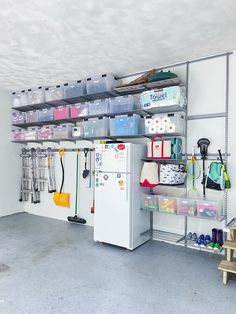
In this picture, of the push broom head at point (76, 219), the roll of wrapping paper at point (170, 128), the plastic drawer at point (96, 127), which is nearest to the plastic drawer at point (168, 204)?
the roll of wrapping paper at point (170, 128)

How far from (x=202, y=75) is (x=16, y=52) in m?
2.78

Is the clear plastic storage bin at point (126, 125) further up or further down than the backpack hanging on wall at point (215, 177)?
further up

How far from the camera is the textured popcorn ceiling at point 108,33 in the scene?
2.40m

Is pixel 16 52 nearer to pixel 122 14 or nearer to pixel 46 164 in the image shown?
pixel 122 14

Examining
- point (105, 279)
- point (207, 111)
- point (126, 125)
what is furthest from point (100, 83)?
point (105, 279)

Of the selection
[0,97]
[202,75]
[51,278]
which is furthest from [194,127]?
[0,97]

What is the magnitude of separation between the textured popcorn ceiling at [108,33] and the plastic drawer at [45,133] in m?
1.23

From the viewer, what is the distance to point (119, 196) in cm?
357

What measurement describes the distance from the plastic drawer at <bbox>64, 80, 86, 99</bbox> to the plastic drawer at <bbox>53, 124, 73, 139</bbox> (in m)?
0.58

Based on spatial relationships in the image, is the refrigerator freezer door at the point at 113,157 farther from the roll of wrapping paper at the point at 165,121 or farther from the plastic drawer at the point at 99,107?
the plastic drawer at the point at 99,107

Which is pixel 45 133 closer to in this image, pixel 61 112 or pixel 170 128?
pixel 61 112

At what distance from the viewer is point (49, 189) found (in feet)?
17.5

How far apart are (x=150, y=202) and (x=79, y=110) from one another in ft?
7.01

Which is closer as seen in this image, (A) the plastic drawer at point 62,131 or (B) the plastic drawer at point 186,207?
(B) the plastic drawer at point 186,207
